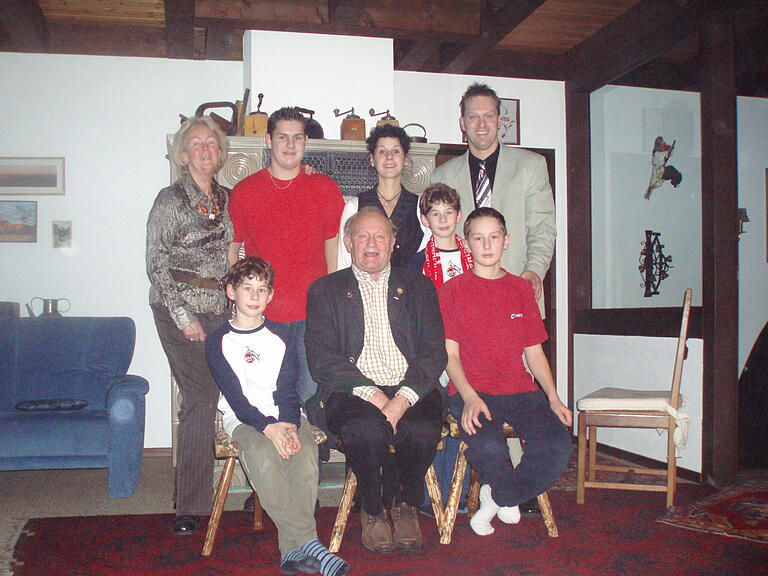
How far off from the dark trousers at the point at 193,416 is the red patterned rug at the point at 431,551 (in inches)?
6.7

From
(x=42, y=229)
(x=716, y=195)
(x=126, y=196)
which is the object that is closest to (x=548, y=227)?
(x=716, y=195)

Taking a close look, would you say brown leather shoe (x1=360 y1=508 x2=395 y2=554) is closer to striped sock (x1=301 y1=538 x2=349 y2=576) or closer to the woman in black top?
striped sock (x1=301 y1=538 x2=349 y2=576)

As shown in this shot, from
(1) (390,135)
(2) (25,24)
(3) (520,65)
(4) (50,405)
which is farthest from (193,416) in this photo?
(3) (520,65)

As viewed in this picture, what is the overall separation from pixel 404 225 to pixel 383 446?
3.28ft

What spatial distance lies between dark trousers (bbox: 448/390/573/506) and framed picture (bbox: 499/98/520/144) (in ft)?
9.76

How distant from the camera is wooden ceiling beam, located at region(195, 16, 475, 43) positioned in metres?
4.18

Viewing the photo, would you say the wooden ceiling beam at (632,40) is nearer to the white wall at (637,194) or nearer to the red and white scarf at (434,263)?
the white wall at (637,194)

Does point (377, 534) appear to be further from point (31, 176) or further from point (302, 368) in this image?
point (31, 176)

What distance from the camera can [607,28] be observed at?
4.57 m

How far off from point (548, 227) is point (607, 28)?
2.30m

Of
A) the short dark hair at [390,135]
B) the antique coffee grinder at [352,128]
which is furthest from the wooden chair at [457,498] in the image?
the antique coffee grinder at [352,128]

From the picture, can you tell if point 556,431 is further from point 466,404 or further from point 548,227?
point 548,227

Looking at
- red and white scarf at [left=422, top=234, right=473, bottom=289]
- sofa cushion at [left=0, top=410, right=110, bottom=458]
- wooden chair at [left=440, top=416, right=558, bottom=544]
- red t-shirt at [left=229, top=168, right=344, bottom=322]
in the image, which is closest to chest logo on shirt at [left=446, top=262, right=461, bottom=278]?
red and white scarf at [left=422, top=234, right=473, bottom=289]

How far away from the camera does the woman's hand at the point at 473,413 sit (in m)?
2.49
